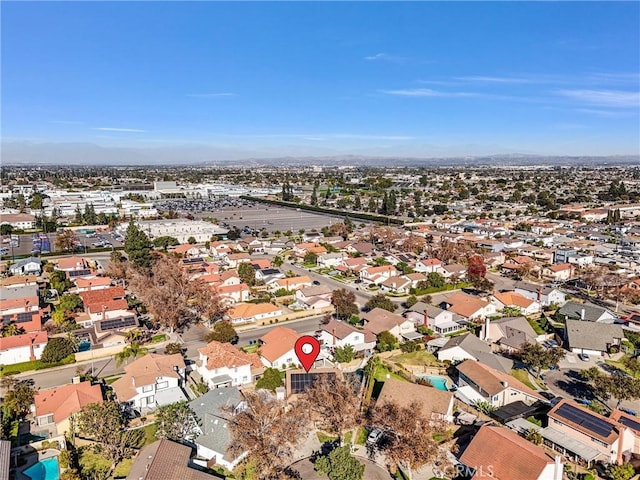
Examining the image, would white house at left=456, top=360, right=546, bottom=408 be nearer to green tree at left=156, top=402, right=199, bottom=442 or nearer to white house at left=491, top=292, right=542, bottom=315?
green tree at left=156, top=402, right=199, bottom=442

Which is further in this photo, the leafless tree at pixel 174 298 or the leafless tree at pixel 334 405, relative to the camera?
the leafless tree at pixel 174 298

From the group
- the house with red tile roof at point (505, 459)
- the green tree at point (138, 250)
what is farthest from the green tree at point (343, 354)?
the green tree at point (138, 250)

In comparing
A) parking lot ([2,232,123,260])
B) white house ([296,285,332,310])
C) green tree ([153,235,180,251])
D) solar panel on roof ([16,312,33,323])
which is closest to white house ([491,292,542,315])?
white house ([296,285,332,310])

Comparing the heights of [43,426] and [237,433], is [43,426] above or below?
below

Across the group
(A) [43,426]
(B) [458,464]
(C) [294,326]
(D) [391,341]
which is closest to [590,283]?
(D) [391,341]

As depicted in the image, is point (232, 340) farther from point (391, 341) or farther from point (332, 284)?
point (332, 284)

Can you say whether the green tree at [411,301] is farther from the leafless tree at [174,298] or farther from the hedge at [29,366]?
the hedge at [29,366]
